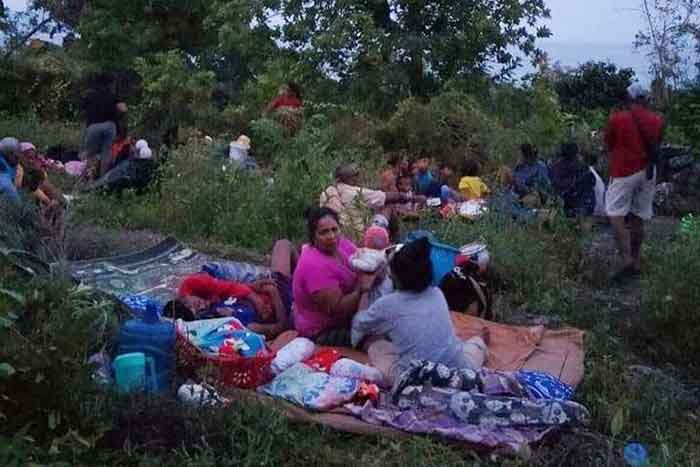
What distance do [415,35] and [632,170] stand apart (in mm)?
8037

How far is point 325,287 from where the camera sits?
607 cm

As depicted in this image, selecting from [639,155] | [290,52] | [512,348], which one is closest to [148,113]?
[290,52]

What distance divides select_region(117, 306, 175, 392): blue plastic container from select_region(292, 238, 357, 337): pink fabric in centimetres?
110

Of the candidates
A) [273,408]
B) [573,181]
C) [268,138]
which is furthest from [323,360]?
[268,138]

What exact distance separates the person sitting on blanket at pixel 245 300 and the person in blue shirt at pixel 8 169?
5.35 feet

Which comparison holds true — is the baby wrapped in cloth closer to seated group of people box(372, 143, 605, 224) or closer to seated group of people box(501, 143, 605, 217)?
seated group of people box(372, 143, 605, 224)

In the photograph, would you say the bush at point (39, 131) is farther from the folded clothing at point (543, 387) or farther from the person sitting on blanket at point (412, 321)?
the folded clothing at point (543, 387)

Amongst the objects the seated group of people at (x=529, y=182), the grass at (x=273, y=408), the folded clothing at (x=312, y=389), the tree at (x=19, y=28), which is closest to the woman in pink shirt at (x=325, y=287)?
the folded clothing at (x=312, y=389)

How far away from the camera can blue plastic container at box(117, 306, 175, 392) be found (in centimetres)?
511

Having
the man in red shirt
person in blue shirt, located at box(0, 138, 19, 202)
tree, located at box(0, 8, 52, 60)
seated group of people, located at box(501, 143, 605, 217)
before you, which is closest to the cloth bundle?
person in blue shirt, located at box(0, 138, 19, 202)

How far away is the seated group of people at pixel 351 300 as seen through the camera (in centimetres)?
555

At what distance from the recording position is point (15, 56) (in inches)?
724

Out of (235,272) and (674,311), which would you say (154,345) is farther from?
(674,311)

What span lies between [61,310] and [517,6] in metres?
13.3
